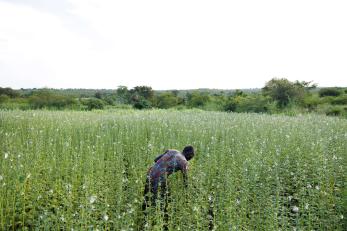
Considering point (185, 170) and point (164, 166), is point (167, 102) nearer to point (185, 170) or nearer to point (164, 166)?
point (185, 170)

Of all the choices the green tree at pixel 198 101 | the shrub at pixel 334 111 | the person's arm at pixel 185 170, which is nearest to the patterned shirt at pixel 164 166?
the person's arm at pixel 185 170

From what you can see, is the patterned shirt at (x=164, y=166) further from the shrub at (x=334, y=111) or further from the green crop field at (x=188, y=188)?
the shrub at (x=334, y=111)

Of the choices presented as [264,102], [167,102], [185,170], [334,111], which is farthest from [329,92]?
[185,170]

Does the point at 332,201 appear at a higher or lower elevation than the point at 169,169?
lower

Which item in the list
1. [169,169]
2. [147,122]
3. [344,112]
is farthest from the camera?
[344,112]

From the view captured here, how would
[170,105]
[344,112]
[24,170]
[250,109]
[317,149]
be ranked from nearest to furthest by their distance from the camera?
[24,170]
[317,149]
[344,112]
[250,109]
[170,105]

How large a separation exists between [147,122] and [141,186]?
6.70 meters

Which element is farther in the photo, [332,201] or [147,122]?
[147,122]

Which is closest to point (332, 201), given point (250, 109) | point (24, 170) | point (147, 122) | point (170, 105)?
point (24, 170)

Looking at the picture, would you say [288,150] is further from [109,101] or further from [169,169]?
[109,101]

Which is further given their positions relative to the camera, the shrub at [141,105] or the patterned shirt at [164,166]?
the shrub at [141,105]

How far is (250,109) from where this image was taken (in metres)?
26.2

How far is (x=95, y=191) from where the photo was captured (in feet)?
17.8

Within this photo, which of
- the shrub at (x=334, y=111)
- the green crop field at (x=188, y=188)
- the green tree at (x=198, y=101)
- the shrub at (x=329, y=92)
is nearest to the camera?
the green crop field at (x=188, y=188)
